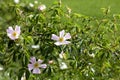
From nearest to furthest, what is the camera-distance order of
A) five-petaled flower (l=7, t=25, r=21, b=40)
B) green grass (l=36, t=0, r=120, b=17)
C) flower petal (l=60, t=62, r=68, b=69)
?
five-petaled flower (l=7, t=25, r=21, b=40) < flower petal (l=60, t=62, r=68, b=69) < green grass (l=36, t=0, r=120, b=17)

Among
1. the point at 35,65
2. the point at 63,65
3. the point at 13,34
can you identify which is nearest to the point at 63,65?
the point at 63,65

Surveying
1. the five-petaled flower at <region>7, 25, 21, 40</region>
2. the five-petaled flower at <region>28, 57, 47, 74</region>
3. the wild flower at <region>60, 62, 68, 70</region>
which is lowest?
the wild flower at <region>60, 62, 68, 70</region>

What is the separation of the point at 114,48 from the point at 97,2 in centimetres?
423

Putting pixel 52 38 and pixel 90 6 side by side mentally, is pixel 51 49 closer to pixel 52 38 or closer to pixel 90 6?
pixel 52 38

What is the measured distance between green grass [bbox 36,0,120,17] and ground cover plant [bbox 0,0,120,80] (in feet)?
11.6

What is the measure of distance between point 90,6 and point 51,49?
424cm

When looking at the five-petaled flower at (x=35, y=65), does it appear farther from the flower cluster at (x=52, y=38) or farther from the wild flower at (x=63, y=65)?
the wild flower at (x=63, y=65)

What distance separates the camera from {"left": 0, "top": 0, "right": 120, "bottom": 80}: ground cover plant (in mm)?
1723

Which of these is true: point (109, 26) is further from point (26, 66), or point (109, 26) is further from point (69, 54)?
point (26, 66)

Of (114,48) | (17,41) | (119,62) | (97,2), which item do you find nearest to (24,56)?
(17,41)

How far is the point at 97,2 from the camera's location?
6.09 metres

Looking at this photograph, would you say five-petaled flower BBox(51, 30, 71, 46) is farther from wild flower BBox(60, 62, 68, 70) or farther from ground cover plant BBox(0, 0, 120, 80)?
wild flower BBox(60, 62, 68, 70)

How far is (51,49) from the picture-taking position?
172cm

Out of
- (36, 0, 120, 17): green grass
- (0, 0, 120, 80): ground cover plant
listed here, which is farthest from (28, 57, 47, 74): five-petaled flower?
(36, 0, 120, 17): green grass
